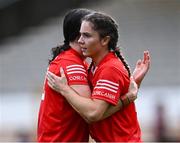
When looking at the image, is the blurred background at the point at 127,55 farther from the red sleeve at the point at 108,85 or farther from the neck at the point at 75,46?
the red sleeve at the point at 108,85

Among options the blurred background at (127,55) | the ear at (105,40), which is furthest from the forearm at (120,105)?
the blurred background at (127,55)

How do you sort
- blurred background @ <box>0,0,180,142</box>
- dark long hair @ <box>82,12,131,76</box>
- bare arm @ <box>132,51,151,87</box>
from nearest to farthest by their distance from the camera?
dark long hair @ <box>82,12,131,76</box> → bare arm @ <box>132,51,151,87</box> → blurred background @ <box>0,0,180,142</box>

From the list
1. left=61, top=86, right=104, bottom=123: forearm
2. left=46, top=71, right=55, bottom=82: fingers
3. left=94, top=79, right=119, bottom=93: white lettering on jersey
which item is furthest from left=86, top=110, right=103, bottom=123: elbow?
left=46, top=71, right=55, bottom=82: fingers

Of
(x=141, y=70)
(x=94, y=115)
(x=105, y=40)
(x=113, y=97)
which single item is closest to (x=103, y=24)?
(x=105, y=40)

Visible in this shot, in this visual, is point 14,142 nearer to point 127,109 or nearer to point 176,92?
point 176,92

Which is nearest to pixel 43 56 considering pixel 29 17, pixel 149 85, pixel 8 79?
pixel 8 79

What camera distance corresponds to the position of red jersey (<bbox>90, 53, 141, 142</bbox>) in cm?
551

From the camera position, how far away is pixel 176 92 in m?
17.1

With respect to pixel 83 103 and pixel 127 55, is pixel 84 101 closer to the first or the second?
pixel 83 103

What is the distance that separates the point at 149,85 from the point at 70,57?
1188cm

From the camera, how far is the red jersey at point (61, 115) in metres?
5.68

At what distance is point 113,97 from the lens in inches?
218

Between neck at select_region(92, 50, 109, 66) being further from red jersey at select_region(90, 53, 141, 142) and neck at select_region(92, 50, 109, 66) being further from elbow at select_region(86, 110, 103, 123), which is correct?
elbow at select_region(86, 110, 103, 123)

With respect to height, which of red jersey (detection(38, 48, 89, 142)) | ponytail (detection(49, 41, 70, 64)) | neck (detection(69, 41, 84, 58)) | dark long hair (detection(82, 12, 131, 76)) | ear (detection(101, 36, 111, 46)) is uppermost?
dark long hair (detection(82, 12, 131, 76))
